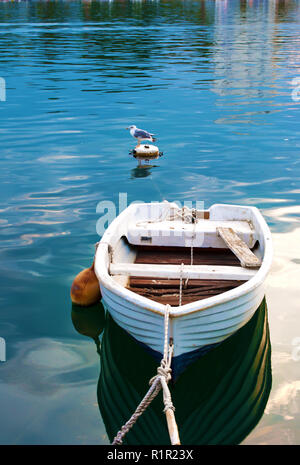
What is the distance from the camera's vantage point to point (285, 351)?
6418mm

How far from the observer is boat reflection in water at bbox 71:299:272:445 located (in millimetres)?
5234

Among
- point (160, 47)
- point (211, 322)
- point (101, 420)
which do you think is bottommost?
point (101, 420)

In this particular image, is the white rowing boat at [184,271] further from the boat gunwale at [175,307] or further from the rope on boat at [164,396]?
the rope on boat at [164,396]

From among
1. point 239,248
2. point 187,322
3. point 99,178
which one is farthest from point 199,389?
point 99,178

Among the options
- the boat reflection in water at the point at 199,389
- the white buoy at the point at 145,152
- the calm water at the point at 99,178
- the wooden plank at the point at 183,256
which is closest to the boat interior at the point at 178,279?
the wooden plank at the point at 183,256

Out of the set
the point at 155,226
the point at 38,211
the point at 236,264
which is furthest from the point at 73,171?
the point at 236,264

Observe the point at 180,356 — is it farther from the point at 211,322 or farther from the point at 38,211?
the point at 38,211

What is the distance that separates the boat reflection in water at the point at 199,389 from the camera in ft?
17.2

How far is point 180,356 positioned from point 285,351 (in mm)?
1725

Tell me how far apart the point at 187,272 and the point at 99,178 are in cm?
681

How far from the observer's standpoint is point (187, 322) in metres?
5.27

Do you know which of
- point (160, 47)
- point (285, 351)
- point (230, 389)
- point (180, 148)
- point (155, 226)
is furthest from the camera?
point (160, 47)

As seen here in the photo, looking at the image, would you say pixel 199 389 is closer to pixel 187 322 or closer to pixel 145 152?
pixel 187 322

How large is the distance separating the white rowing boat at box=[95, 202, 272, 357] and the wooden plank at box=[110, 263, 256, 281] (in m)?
0.01
